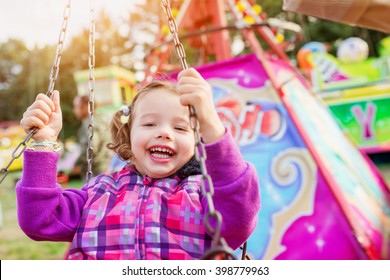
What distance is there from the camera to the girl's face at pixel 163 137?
82cm

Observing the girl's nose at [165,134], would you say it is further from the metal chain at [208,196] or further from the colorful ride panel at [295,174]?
the colorful ride panel at [295,174]

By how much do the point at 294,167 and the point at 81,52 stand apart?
35.9 ft

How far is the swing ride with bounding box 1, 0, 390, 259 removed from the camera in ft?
4.83

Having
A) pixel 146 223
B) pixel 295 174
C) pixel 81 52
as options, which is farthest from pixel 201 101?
pixel 81 52

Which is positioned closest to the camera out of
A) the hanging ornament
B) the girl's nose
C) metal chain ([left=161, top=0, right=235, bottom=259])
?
metal chain ([left=161, top=0, right=235, bottom=259])

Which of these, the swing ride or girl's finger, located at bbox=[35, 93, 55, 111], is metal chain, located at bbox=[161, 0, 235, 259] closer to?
girl's finger, located at bbox=[35, 93, 55, 111]

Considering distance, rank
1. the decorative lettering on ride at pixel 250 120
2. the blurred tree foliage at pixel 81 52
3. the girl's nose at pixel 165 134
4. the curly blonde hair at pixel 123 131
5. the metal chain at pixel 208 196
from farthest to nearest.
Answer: the blurred tree foliage at pixel 81 52, the decorative lettering on ride at pixel 250 120, the curly blonde hair at pixel 123 131, the girl's nose at pixel 165 134, the metal chain at pixel 208 196

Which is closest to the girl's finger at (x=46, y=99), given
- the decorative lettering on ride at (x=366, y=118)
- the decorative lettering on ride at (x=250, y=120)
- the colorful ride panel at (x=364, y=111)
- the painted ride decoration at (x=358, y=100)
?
the decorative lettering on ride at (x=250, y=120)

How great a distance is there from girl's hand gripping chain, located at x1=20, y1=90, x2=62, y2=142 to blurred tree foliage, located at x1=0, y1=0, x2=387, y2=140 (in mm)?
8268

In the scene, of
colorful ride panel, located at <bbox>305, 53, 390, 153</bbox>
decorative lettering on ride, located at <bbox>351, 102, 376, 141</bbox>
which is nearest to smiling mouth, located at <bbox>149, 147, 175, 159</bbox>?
colorful ride panel, located at <bbox>305, 53, 390, 153</bbox>

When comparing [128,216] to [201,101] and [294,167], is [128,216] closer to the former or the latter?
[201,101]

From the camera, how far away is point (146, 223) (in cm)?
80

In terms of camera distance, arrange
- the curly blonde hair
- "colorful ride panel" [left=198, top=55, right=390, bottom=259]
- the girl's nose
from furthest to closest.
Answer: "colorful ride panel" [left=198, top=55, right=390, bottom=259]
the curly blonde hair
the girl's nose

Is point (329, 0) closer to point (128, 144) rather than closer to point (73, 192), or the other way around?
point (128, 144)
